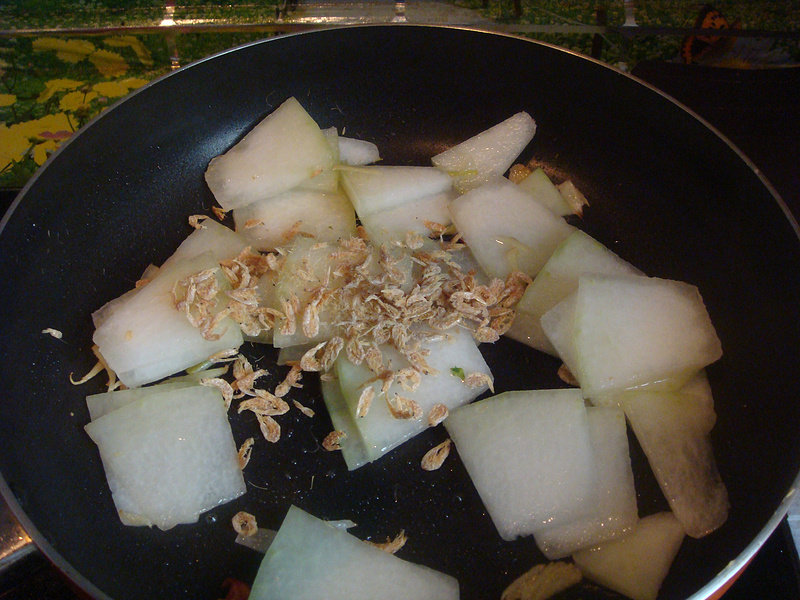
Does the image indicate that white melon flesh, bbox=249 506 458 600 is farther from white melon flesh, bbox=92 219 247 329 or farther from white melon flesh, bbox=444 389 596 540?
white melon flesh, bbox=92 219 247 329

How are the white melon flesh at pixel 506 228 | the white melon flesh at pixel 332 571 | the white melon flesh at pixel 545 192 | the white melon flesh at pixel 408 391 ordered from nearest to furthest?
1. the white melon flesh at pixel 332 571
2. the white melon flesh at pixel 408 391
3. the white melon flesh at pixel 506 228
4. the white melon flesh at pixel 545 192

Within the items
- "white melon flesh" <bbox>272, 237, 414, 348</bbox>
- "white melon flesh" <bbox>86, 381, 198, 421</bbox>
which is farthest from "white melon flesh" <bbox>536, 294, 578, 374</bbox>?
"white melon flesh" <bbox>86, 381, 198, 421</bbox>

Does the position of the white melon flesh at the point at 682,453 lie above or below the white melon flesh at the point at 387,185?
below

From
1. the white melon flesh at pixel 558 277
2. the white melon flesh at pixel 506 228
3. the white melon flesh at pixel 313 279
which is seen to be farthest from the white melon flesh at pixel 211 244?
the white melon flesh at pixel 558 277

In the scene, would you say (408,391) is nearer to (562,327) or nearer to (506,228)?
(562,327)

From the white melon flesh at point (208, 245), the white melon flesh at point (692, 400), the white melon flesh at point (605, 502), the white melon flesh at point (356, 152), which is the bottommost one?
the white melon flesh at point (605, 502)

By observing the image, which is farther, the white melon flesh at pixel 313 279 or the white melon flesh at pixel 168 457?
the white melon flesh at pixel 313 279

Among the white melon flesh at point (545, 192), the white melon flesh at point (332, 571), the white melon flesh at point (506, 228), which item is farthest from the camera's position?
the white melon flesh at point (545, 192)

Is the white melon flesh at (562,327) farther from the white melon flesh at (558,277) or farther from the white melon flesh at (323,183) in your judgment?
the white melon flesh at (323,183)

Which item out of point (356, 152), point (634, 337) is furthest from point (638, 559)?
point (356, 152)
